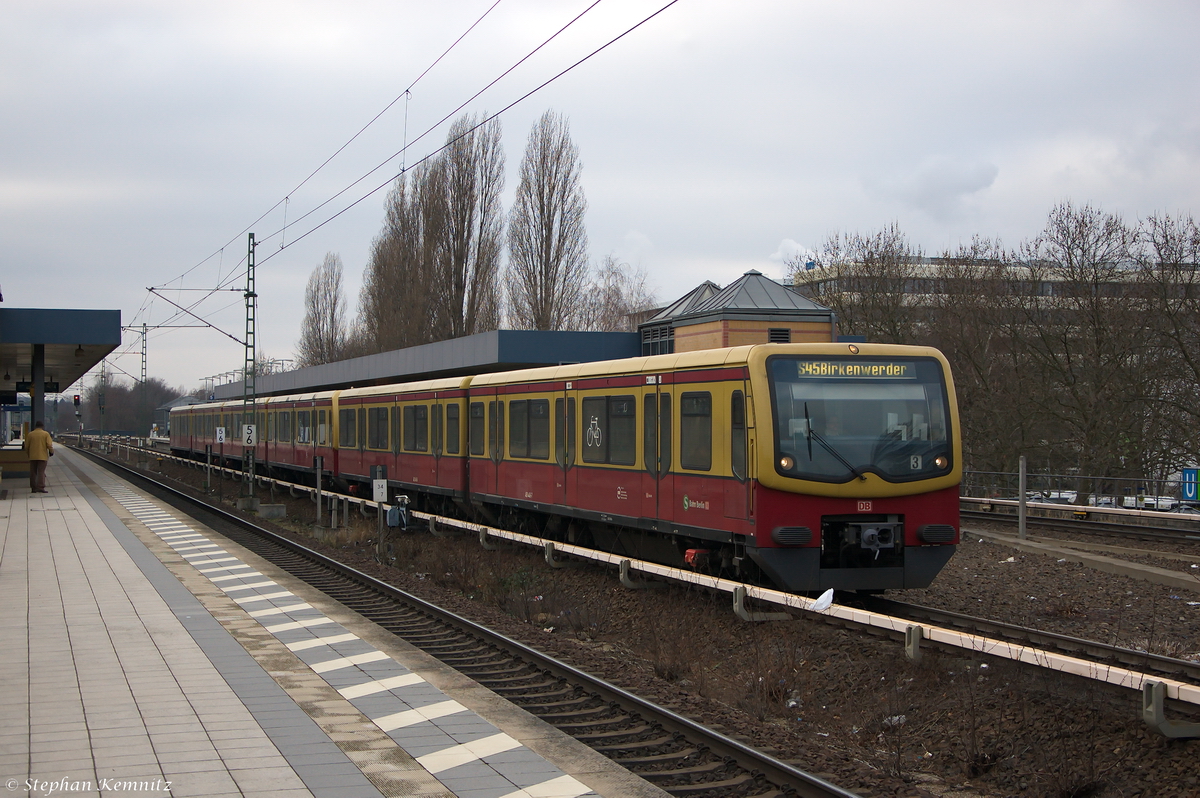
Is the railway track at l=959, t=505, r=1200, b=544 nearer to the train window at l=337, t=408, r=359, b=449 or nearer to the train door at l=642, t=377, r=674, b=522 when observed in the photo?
the train door at l=642, t=377, r=674, b=522

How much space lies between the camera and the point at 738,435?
11.4m

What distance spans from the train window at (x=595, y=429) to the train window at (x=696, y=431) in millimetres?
2156

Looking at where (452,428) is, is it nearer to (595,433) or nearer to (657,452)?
(595,433)

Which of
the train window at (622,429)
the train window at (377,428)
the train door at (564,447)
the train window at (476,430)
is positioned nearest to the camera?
the train window at (622,429)

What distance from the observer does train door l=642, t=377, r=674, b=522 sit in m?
13.0

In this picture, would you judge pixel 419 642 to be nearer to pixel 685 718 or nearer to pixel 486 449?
pixel 685 718

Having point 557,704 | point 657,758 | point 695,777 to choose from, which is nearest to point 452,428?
point 557,704

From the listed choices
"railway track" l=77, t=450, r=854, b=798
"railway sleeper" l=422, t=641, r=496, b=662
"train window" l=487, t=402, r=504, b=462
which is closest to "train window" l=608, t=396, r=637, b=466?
"railway track" l=77, t=450, r=854, b=798

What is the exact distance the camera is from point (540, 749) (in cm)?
681

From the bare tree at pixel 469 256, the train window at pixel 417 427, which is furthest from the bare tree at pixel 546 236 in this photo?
the train window at pixel 417 427

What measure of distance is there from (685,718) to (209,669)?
4.14 m

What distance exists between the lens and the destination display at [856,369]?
11258mm

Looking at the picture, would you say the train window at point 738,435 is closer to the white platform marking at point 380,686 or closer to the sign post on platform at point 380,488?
the white platform marking at point 380,686

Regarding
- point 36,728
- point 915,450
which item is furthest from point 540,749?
point 915,450
